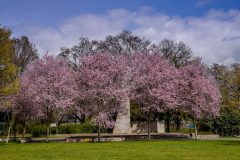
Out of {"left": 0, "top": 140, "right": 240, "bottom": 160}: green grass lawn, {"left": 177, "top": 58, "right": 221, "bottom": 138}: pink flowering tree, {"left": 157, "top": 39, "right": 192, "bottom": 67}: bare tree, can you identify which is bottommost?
{"left": 0, "top": 140, "right": 240, "bottom": 160}: green grass lawn

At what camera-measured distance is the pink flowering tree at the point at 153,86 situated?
38.9 meters

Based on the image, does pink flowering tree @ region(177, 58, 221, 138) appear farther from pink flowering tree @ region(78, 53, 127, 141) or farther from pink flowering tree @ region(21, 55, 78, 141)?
pink flowering tree @ region(21, 55, 78, 141)

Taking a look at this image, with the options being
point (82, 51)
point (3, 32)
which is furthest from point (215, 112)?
point (82, 51)

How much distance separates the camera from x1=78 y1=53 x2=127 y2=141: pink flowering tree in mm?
37375

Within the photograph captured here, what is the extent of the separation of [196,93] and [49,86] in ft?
45.0

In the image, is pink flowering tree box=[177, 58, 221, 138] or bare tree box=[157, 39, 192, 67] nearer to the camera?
pink flowering tree box=[177, 58, 221, 138]

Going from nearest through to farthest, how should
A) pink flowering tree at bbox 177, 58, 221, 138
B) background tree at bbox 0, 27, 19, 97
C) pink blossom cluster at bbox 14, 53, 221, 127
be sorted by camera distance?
background tree at bbox 0, 27, 19, 97, pink blossom cluster at bbox 14, 53, 221, 127, pink flowering tree at bbox 177, 58, 221, 138

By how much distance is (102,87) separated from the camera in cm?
3775

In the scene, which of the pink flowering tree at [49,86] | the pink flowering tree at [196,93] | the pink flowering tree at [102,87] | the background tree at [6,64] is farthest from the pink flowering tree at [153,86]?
the background tree at [6,64]

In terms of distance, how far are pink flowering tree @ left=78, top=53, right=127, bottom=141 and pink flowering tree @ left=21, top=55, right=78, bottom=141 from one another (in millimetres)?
1234

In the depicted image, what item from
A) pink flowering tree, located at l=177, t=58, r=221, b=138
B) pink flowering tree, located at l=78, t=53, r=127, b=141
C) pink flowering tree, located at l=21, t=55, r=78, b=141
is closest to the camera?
pink flowering tree, located at l=78, t=53, r=127, b=141

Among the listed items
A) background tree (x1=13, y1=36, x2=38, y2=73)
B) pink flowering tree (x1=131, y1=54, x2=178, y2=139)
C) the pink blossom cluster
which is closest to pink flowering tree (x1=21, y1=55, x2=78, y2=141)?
the pink blossom cluster

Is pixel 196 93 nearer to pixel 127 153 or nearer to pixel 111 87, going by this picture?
pixel 111 87

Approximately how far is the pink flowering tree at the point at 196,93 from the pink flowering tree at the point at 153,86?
3.31ft
